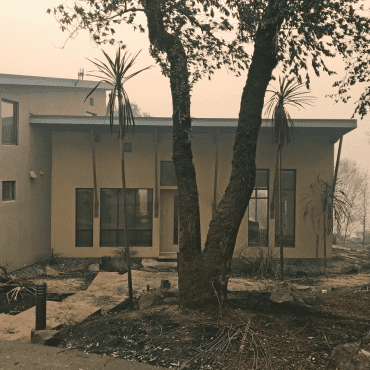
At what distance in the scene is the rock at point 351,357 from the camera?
3897mm

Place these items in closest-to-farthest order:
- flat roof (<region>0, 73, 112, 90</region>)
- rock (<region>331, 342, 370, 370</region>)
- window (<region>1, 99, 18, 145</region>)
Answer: rock (<region>331, 342, 370, 370</region>), window (<region>1, 99, 18, 145</region>), flat roof (<region>0, 73, 112, 90</region>)

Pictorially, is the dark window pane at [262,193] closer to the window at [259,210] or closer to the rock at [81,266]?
the window at [259,210]

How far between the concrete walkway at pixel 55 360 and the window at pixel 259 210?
8.78m

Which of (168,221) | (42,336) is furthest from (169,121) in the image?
(42,336)

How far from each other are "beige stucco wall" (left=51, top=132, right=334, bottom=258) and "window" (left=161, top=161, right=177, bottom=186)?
7.7 inches

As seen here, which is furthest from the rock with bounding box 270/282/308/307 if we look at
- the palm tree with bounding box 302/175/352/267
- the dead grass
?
the palm tree with bounding box 302/175/352/267

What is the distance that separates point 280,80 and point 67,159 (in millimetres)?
6629

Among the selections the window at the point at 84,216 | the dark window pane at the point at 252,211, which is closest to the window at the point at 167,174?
the window at the point at 84,216

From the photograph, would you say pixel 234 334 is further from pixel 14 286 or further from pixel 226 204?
pixel 14 286

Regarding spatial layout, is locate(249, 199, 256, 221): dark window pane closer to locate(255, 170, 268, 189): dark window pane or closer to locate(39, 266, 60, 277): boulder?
locate(255, 170, 268, 189): dark window pane

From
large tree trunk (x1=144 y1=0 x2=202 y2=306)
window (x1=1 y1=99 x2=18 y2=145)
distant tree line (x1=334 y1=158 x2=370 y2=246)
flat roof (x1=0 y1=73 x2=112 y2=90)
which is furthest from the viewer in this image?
distant tree line (x1=334 y1=158 x2=370 y2=246)

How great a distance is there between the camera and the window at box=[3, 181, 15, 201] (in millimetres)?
10874

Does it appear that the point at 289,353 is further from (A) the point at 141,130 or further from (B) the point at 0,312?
(A) the point at 141,130

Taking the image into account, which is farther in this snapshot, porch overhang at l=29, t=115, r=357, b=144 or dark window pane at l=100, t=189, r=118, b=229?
dark window pane at l=100, t=189, r=118, b=229
